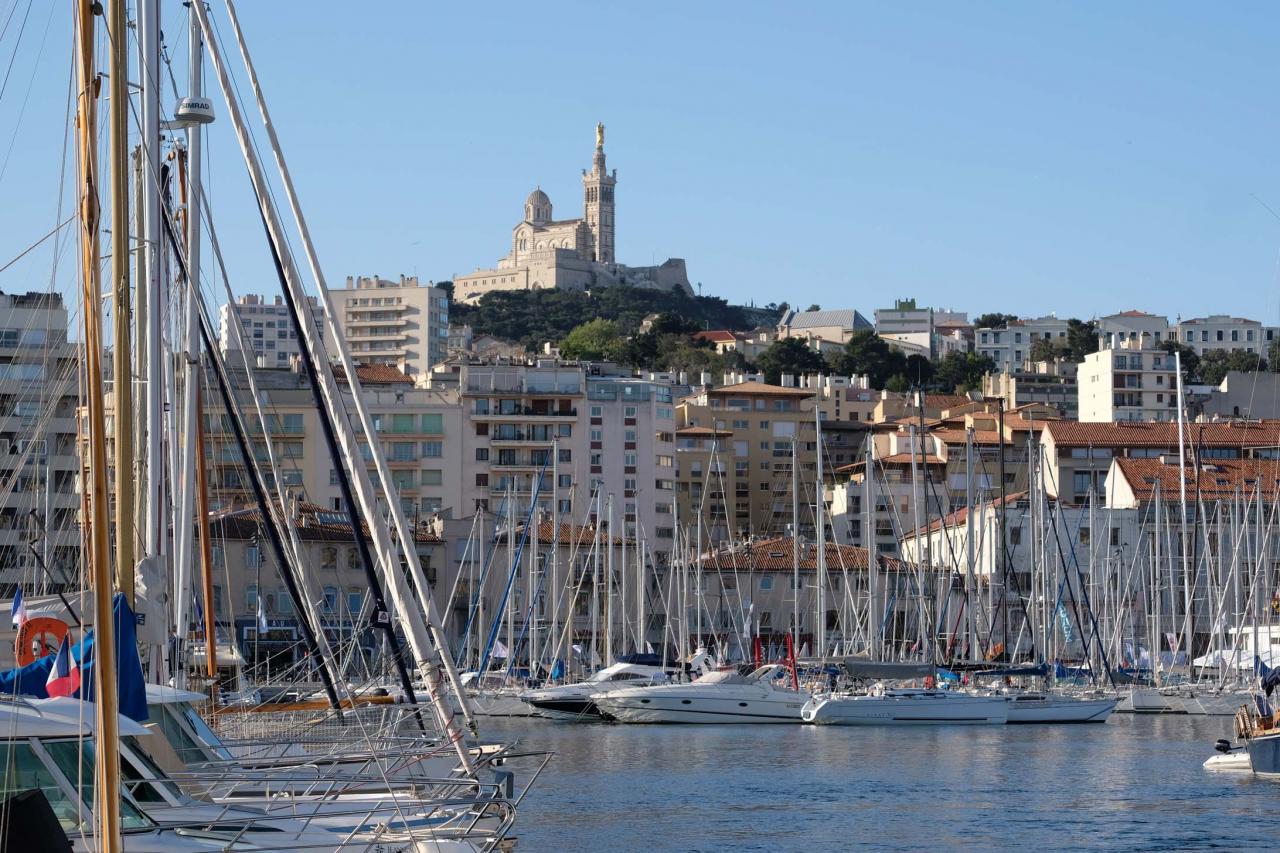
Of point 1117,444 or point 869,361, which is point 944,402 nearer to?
point 869,361

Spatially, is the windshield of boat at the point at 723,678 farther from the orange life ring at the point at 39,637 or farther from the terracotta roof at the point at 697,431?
the terracotta roof at the point at 697,431

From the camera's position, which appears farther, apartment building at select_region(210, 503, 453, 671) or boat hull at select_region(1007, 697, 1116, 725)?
apartment building at select_region(210, 503, 453, 671)

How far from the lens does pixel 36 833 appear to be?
1305 cm

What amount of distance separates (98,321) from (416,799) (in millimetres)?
8253

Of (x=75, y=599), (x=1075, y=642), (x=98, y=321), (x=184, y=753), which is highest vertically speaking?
(x=98, y=321)

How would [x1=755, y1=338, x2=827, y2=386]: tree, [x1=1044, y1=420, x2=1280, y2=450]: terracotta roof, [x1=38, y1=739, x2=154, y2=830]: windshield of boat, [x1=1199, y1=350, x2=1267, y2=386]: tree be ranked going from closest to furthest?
1. [x1=38, y1=739, x2=154, y2=830]: windshield of boat
2. [x1=1044, y1=420, x2=1280, y2=450]: terracotta roof
3. [x1=1199, y1=350, x2=1267, y2=386]: tree
4. [x1=755, y1=338, x2=827, y2=386]: tree

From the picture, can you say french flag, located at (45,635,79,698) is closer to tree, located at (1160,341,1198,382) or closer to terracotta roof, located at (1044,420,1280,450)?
terracotta roof, located at (1044,420,1280,450)

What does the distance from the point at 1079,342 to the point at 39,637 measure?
6968 inches

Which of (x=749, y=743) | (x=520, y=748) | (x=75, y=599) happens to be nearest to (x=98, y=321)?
(x=75, y=599)

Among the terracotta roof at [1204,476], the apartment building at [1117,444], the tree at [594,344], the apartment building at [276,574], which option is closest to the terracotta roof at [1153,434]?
the apartment building at [1117,444]

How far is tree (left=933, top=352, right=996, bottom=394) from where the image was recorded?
A: 614 feet

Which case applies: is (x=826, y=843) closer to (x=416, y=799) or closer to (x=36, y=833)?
(x=416, y=799)

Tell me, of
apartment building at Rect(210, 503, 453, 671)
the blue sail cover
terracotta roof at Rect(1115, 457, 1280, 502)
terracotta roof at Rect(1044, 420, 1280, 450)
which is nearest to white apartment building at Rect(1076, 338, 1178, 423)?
terracotta roof at Rect(1044, 420, 1280, 450)

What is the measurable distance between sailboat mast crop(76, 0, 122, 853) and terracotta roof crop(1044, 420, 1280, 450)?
10530cm
